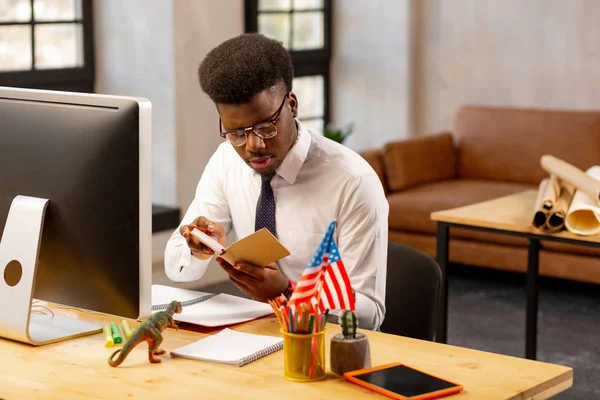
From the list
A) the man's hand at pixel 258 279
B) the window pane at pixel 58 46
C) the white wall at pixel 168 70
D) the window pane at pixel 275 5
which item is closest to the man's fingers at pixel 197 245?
the man's hand at pixel 258 279

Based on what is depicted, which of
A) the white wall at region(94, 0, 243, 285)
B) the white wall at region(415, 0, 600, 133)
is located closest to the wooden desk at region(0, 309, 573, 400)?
the white wall at region(94, 0, 243, 285)

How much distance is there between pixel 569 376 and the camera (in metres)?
Result: 1.72

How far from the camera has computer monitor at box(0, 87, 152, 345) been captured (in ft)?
5.79

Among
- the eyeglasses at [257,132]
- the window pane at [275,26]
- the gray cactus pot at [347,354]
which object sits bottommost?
the gray cactus pot at [347,354]

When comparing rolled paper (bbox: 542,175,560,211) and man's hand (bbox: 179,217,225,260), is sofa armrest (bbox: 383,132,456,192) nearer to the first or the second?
rolled paper (bbox: 542,175,560,211)

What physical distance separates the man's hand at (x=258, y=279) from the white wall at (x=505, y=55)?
4112 mm

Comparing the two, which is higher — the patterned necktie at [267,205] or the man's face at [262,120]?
the man's face at [262,120]

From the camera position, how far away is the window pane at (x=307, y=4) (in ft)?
19.6

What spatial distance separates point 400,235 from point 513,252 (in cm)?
64

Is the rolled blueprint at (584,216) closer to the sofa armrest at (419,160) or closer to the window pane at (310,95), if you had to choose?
the sofa armrest at (419,160)

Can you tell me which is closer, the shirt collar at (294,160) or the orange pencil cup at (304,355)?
the orange pencil cup at (304,355)

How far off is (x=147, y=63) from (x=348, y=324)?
335cm

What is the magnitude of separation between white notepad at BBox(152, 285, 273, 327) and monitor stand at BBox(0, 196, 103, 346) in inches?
9.9

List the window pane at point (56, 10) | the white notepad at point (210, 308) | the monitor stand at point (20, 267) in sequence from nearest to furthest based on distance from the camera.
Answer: the monitor stand at point (20, 267)
the white notepad at point (210, 308)
the window pane at point (56, 10)
